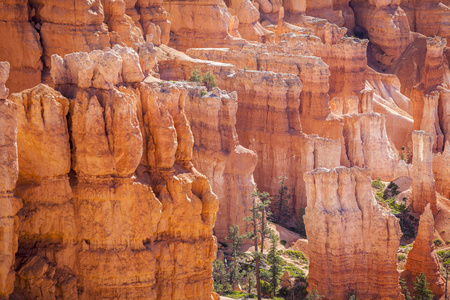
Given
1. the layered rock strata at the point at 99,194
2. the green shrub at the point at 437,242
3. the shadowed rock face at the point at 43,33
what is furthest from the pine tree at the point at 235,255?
the green shrub at the point at 437,242

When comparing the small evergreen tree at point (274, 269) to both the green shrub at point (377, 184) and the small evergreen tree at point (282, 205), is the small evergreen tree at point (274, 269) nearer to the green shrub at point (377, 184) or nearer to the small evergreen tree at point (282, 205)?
the small evergreen tree at point (282, 205)

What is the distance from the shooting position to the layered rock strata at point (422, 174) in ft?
203

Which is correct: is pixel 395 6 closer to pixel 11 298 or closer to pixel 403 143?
pixel 403 143

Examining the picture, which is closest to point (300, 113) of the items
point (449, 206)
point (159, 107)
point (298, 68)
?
point (298, 68)

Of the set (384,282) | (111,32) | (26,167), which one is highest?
(111,32)

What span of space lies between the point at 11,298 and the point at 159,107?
7916 millimetres

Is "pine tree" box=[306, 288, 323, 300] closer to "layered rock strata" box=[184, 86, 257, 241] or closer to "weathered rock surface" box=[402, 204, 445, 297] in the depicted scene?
"layered rock strata" box=[184, 86, 257, 241]

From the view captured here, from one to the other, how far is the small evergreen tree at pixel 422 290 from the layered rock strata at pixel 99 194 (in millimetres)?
22893

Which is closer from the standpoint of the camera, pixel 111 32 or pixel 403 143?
pixel 111 32

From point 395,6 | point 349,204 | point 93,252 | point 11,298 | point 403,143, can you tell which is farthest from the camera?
point 395,6

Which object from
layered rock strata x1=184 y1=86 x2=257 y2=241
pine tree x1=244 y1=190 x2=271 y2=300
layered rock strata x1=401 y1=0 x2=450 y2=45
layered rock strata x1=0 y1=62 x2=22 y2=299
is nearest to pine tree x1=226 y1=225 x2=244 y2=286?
pine tree x1=244 y1=190 x2=271 y2=300

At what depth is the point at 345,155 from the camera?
224ft

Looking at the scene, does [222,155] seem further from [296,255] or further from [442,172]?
[442,172]

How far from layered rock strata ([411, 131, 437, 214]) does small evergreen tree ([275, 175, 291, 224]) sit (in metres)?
9.59
